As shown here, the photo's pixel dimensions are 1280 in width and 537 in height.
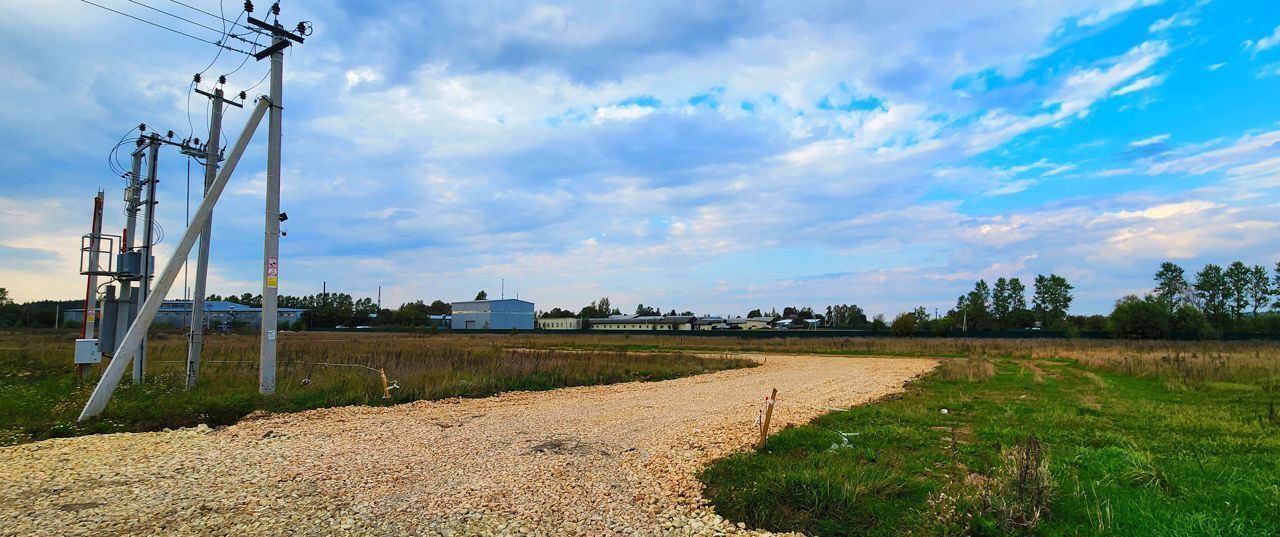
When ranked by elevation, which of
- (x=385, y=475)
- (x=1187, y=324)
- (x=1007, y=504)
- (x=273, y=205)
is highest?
(x=273, y=205)

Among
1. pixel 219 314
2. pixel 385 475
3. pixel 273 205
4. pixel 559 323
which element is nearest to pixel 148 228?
pixel 273 205

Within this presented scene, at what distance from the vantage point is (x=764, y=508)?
6.52 meters

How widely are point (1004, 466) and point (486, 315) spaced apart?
106 meters

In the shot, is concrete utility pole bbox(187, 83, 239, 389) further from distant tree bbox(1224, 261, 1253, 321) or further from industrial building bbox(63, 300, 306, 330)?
distant tree bbox(1224, 261, 1253, 321)

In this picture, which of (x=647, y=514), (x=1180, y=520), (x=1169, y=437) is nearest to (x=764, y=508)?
(x=647, y=514)

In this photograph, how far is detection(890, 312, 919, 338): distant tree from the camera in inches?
2611

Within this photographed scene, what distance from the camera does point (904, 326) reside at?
68438 millimetres

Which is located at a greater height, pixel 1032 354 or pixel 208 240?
pixel 208 240

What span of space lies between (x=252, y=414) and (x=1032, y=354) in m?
41.9

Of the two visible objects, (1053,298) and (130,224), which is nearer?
(130,224)

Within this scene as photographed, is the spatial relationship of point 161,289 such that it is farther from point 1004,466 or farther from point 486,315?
point 486,315

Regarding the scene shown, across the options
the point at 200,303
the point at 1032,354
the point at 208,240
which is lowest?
the point at 1032,354

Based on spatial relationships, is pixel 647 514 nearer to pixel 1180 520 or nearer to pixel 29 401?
pixel 1180 520

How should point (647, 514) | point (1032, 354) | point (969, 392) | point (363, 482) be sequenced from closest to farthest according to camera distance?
point (647, 514)
point (363, 482)
point (969, 392)
point (1032, 354)
